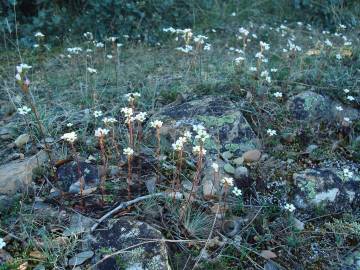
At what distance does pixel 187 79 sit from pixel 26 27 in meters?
2.63

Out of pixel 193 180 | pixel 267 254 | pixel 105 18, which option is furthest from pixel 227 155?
pixel 105 18

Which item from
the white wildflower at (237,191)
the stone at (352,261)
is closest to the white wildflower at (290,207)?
the white wildflower at (237,191)

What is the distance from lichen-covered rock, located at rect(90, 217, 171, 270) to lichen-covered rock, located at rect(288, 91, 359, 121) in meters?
1.94

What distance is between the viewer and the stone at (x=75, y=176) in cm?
290

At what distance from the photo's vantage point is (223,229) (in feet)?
8.95

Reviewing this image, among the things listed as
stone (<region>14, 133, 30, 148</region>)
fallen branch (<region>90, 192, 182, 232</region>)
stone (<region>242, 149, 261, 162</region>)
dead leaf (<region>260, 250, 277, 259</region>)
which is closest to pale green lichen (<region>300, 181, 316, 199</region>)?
stone (<region>242, 149, 261, 162</region>)

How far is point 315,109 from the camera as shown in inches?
151

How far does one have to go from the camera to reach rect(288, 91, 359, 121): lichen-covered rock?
379cm

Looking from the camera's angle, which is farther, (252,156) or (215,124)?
(215,124)

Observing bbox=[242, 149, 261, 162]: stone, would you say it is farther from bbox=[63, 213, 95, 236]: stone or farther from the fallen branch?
bbox=[63, 213, 95, 236]: stone

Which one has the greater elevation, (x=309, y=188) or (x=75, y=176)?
(x=75, y=176)

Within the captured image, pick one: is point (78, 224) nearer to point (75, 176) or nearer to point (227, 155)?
point (75, 176)

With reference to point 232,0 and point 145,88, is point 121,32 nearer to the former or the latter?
point 145,88

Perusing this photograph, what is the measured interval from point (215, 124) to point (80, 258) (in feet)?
5.28
